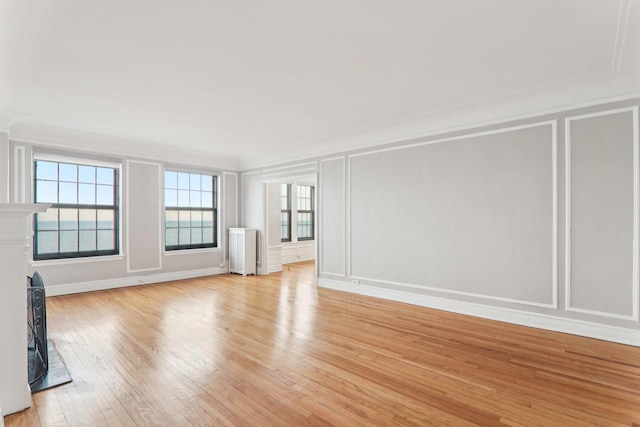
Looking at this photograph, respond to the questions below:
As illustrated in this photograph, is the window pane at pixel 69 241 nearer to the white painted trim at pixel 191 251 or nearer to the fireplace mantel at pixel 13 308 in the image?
the white painted trim at pixel 191 251

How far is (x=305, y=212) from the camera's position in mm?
9430

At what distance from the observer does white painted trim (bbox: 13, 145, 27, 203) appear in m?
4.54

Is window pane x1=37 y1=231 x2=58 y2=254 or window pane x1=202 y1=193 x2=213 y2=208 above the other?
window pane x1=202 y1=193 x2=213 y2=208

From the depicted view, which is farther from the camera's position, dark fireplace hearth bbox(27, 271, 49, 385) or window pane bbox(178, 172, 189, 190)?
window pane bbox(178, 172, 189, 190)

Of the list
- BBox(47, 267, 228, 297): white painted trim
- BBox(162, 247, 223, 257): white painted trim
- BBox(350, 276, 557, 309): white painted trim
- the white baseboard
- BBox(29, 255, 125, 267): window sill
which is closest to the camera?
the white baseboard

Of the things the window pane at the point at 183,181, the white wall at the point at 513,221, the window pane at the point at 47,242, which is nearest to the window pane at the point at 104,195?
the window pane at the point at 47,242

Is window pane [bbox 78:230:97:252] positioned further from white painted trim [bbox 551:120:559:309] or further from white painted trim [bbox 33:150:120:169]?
white painted trim [bbox 551:120:559:309]

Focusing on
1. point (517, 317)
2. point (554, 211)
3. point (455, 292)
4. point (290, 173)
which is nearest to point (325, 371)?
point (455, 292)

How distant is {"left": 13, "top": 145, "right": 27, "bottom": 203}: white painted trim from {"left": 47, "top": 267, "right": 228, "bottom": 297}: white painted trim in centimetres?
141

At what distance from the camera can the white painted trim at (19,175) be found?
14.9ft

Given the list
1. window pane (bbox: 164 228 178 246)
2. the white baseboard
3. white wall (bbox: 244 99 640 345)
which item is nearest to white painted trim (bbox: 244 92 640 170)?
white wall (bbox: 244 99 640 345)

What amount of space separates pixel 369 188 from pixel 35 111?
183 inches

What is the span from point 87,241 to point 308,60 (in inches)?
195

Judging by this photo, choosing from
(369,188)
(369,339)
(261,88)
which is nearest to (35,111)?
(261,88)
